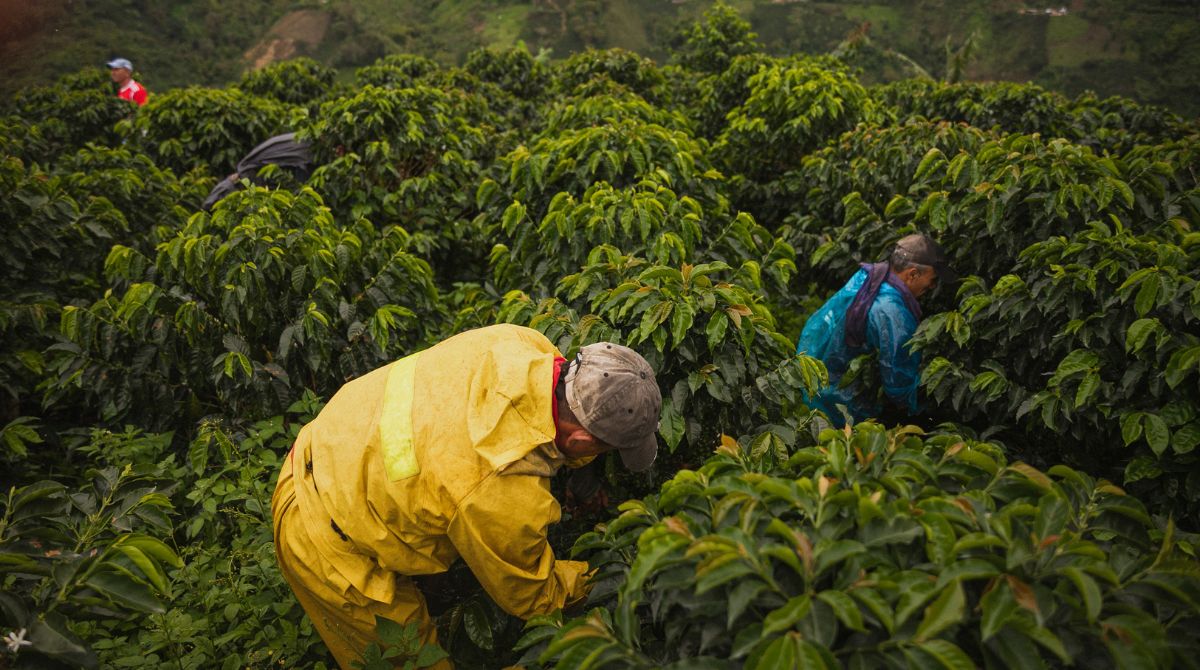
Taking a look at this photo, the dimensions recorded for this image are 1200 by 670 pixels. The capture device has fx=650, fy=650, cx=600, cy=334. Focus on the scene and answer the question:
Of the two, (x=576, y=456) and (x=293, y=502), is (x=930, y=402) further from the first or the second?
(x=293, y=502)

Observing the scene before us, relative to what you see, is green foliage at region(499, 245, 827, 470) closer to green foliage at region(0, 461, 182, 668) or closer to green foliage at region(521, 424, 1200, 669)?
green foliage at region(521, 424, 1200, 669)

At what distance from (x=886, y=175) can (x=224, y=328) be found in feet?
15.7

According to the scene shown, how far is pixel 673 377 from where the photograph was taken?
2.95 m

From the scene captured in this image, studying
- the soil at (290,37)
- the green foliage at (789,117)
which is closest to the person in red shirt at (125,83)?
the green foliage at (789,117)

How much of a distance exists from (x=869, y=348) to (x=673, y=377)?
162 cm

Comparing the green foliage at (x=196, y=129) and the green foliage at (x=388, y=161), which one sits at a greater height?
the green foliage at (x=388, y=161)

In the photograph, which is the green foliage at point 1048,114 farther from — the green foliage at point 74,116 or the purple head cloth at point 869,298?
the green foliage at point 74,116

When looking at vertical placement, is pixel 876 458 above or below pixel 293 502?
above

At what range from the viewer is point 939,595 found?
4.75 ft

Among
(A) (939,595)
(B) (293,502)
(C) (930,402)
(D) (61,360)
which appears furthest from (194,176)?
(A) (939,595)

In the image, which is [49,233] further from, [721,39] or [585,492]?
[721,39]

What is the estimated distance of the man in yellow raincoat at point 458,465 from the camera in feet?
6.90

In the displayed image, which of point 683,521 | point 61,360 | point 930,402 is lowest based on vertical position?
point 61,360

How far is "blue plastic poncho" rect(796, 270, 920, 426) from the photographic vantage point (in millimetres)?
3732
